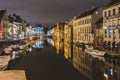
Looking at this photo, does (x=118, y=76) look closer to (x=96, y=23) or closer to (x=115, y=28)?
(x=115, y=28)

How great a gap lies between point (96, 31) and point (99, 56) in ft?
81.1

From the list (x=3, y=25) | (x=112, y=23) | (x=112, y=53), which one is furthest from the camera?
(x=3, y=25)

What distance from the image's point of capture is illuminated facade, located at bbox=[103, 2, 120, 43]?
169ft

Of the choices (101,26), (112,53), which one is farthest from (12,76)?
(101,26)

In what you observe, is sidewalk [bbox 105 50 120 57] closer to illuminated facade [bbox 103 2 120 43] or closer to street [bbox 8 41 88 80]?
street [bbox 8 41 88 80]

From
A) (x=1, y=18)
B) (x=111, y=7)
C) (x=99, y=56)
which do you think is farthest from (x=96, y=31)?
(x=1, y=18)

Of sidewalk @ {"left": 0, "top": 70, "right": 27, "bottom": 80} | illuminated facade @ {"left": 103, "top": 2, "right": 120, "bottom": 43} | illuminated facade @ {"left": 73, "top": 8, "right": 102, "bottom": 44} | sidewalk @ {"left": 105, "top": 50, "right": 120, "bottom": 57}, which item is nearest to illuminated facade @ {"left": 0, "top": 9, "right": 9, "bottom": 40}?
illuminated facade @ {"left": 73, "top": 8, "right": 102, "bottom": 44}

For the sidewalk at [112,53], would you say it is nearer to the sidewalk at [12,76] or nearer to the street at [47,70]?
the street at [47,70]

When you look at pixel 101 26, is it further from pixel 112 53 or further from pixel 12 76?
pixel 12 76

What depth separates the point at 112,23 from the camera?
5472 centimetres

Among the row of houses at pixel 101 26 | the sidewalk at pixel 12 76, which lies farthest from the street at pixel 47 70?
the row of houses at pixel 101 26

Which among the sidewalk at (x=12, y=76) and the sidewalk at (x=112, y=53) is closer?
the sidewalk at (x=12, y=76)

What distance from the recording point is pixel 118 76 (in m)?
25.2

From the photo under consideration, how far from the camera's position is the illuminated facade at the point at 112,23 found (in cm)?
5139
